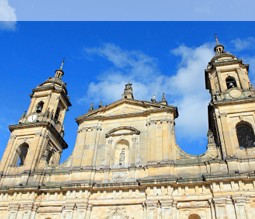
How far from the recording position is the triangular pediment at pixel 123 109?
19125mm

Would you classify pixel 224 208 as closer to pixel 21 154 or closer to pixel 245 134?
pixel 245 134

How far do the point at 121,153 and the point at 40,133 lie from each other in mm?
5941

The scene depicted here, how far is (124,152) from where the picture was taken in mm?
18000

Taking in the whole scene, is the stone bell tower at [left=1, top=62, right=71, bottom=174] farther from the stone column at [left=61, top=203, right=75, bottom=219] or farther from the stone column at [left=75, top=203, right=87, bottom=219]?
the stone column at [left=75, top=203, right=87, bottom=219]

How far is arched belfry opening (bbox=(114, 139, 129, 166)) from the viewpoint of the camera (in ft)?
57.6

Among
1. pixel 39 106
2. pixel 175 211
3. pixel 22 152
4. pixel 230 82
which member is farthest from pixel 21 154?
pixel 230 82

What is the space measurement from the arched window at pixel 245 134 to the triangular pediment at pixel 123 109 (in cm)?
486

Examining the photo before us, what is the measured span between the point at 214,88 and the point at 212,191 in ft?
26.3

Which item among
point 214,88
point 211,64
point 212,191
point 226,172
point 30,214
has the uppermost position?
point 211,64

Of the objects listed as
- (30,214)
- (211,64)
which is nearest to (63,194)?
(30,214)

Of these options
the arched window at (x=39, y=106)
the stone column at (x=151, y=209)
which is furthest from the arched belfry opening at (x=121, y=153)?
the arched window at (x=39, y=106)

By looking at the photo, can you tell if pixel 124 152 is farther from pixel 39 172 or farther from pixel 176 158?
pixel 39 172

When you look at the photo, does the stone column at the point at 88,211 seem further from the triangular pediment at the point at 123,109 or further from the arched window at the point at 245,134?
the arched window at the point at 245,134

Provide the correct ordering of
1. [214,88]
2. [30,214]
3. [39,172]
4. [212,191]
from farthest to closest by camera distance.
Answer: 1. [214,88]
2. [39,172]
3. [30,214]
4. [212,191]
